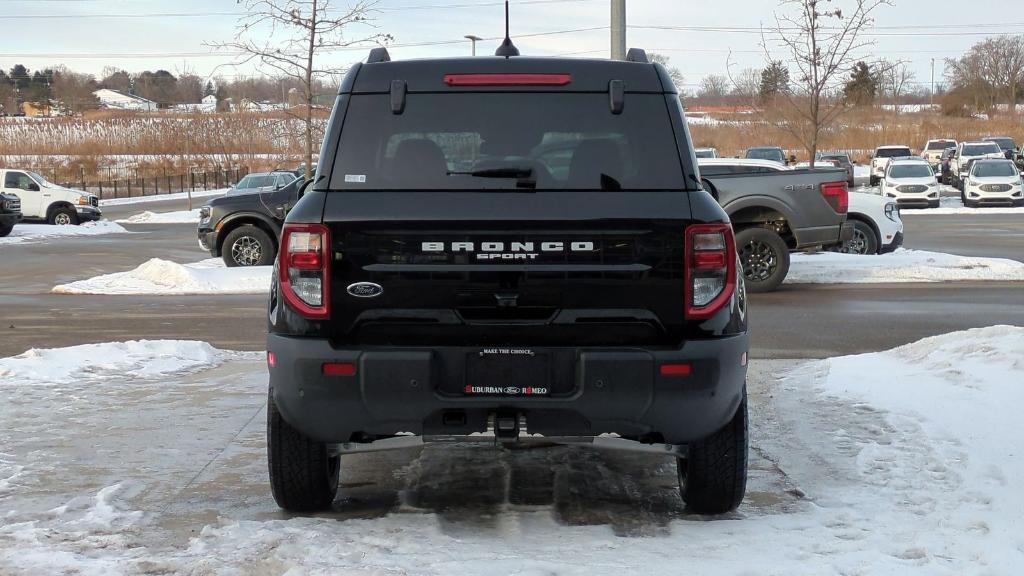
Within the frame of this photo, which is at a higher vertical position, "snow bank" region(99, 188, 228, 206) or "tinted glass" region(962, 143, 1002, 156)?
"tinted glass" region(962, 143, 1002, 156)

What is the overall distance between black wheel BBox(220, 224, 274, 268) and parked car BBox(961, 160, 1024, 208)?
84.5 feet

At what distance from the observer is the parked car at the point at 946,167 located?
165ft

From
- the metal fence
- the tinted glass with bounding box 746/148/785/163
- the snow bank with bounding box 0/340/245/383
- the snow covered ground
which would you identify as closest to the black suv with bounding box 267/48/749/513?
the snow covered ground

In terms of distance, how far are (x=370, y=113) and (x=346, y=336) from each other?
3.14 feet

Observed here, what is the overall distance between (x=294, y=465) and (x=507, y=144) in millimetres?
1616

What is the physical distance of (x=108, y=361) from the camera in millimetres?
9195

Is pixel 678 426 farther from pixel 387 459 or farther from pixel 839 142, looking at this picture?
pixel 839 142

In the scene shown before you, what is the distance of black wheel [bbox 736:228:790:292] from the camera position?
14906 millimetres

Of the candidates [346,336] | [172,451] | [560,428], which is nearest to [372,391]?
[346,336]

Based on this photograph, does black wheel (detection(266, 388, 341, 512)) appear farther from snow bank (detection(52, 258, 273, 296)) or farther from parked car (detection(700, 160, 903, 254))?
parked car (detection(700, 160, 903, 254))

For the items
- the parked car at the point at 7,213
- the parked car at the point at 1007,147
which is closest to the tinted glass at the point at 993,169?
the parked car at the point at 1007,147

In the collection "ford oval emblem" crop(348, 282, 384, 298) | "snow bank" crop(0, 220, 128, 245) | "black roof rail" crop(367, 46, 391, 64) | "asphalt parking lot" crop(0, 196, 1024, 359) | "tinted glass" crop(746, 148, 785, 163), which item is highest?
"tinted glass" crop(746, 148, 785, 163)

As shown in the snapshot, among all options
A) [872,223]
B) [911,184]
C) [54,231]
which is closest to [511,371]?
[872,223]

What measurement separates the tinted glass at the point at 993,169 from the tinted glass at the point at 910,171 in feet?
4.63
